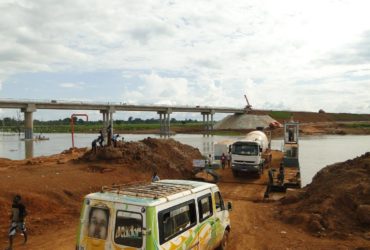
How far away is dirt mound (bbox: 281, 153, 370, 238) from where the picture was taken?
1436cm

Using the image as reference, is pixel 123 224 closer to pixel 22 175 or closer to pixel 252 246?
pixel 252 246

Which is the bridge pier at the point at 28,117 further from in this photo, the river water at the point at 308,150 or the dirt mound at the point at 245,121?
the dirt mound at the point at 245,121

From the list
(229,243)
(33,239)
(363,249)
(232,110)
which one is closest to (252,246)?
(229,243)

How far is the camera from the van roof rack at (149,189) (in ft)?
25.8

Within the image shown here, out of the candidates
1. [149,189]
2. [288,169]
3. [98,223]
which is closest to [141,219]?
[98,223]

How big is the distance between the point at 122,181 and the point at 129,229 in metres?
17.3

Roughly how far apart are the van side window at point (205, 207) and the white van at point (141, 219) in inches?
5.8

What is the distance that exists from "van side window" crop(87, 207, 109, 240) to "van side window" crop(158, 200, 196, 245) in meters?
1.16

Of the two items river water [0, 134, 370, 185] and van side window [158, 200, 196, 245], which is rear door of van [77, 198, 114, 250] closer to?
van side window [158, 200, 196, 245]

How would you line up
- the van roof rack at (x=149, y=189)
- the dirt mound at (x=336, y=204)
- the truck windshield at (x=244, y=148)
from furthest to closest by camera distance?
the truck windshield at (x=244, y=148) < the dirt mound at (x=336, y=204) < the van roof rack at (x=149, y=189)

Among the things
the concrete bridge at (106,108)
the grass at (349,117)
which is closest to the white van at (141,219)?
the concrete bridge at (106,108)

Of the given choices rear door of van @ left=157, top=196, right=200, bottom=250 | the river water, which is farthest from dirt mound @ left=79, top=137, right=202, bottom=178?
rear door of van @ left=157, top=196, right=200, bottom=250

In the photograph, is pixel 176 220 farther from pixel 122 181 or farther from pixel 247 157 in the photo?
pixel 247 157

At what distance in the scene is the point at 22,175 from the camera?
2181 cm
